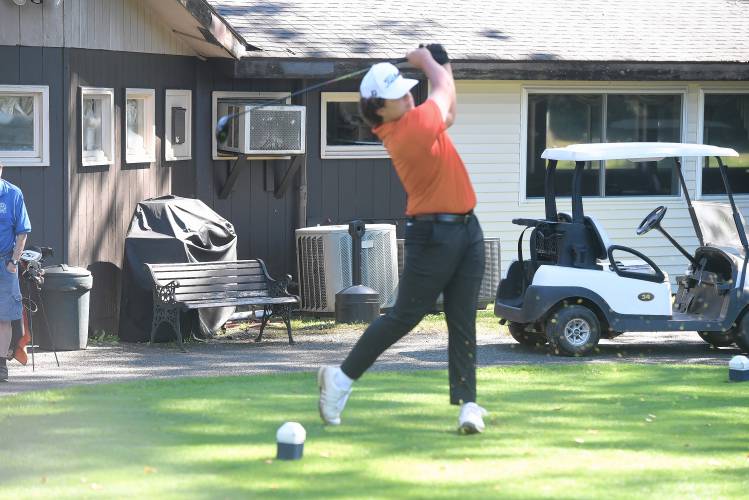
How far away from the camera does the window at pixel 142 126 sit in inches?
575

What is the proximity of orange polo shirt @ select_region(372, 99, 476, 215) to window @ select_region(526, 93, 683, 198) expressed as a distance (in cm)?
1060

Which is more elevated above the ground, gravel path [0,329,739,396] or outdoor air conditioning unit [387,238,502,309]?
outdoor air conditioning unit [387,238,502,309]

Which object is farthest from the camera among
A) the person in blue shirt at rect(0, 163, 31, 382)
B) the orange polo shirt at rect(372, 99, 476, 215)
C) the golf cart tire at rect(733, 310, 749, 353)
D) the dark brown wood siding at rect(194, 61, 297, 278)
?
the dark brown wood siding at rect(194, 61, 297, 278)

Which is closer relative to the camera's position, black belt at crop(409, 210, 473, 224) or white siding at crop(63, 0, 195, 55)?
black belt at crop(409, 210, 473, 224)

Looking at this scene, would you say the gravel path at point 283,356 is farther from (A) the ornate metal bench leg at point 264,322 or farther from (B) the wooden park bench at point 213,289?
(B) the wooden park bench at point 213,289

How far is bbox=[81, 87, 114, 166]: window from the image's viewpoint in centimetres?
1368

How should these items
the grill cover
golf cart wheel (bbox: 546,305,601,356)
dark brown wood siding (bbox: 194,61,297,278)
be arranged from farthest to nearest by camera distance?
1. dark brown wood siding (bbox: 194,61,297,278)
2. the grill cover
3. golf cart wheel (bbox: 546,305,601,356)

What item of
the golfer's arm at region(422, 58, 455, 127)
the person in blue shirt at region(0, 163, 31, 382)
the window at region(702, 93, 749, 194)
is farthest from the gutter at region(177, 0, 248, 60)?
the window at region(702, 93, 749, 194)

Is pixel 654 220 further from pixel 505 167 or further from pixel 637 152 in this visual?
pixel 505 167

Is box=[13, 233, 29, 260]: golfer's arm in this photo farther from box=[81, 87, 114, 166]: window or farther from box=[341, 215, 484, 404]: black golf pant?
box=[341, 215, 484, 404]: black golf pant

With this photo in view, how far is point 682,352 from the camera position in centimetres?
1371

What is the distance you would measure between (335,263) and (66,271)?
3730 millimetres

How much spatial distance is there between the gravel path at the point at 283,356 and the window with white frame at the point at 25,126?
73.0 inches

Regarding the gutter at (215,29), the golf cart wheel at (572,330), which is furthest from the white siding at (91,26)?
the golf cart wheel at (572,330)
